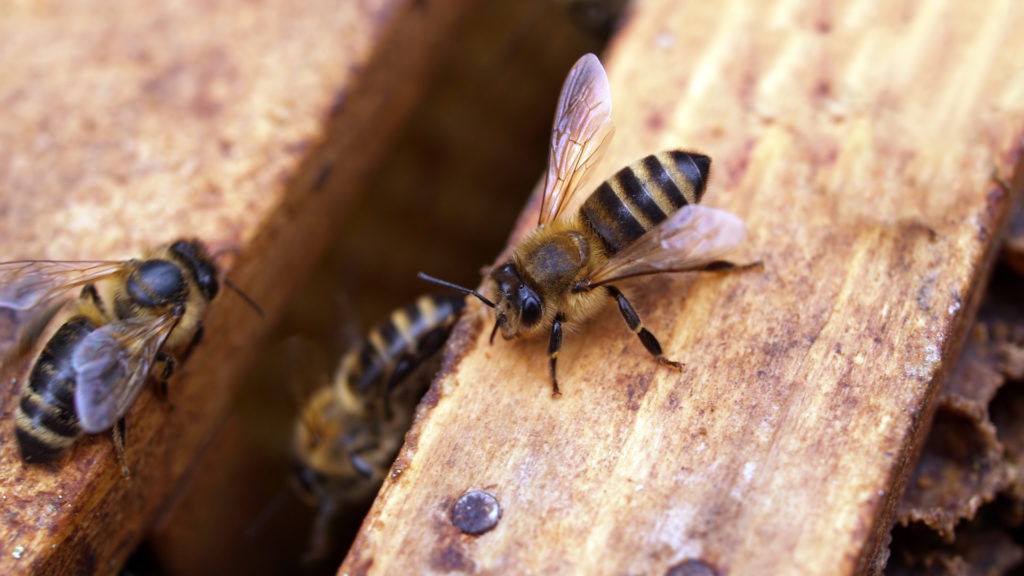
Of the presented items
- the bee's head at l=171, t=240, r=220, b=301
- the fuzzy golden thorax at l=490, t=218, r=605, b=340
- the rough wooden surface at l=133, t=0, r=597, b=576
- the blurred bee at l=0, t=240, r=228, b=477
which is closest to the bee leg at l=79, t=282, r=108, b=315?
the blurred bee at l=0, t=240, r=228, b=477

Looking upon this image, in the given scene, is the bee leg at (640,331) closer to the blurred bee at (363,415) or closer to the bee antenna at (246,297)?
the blurred bee at (363,415)

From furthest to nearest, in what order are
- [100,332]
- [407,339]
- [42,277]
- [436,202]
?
1. [436,202]
2. [407,339]
3. [42,277]
4. [100,332]

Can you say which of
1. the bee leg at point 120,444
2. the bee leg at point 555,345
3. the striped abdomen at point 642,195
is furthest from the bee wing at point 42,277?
the striped abdomen at point 642,195

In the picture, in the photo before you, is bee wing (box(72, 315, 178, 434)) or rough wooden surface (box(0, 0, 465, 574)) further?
rough wooden surface (box(0, 0, 465, 574))

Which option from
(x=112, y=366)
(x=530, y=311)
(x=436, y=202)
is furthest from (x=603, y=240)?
(x=436, y=202)

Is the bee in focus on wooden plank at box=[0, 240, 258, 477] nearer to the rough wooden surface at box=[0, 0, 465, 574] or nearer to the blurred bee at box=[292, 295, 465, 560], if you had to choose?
the rough wooden surface at box=[0, 0, 465, 574]

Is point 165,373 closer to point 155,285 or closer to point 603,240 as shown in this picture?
point 155,285
